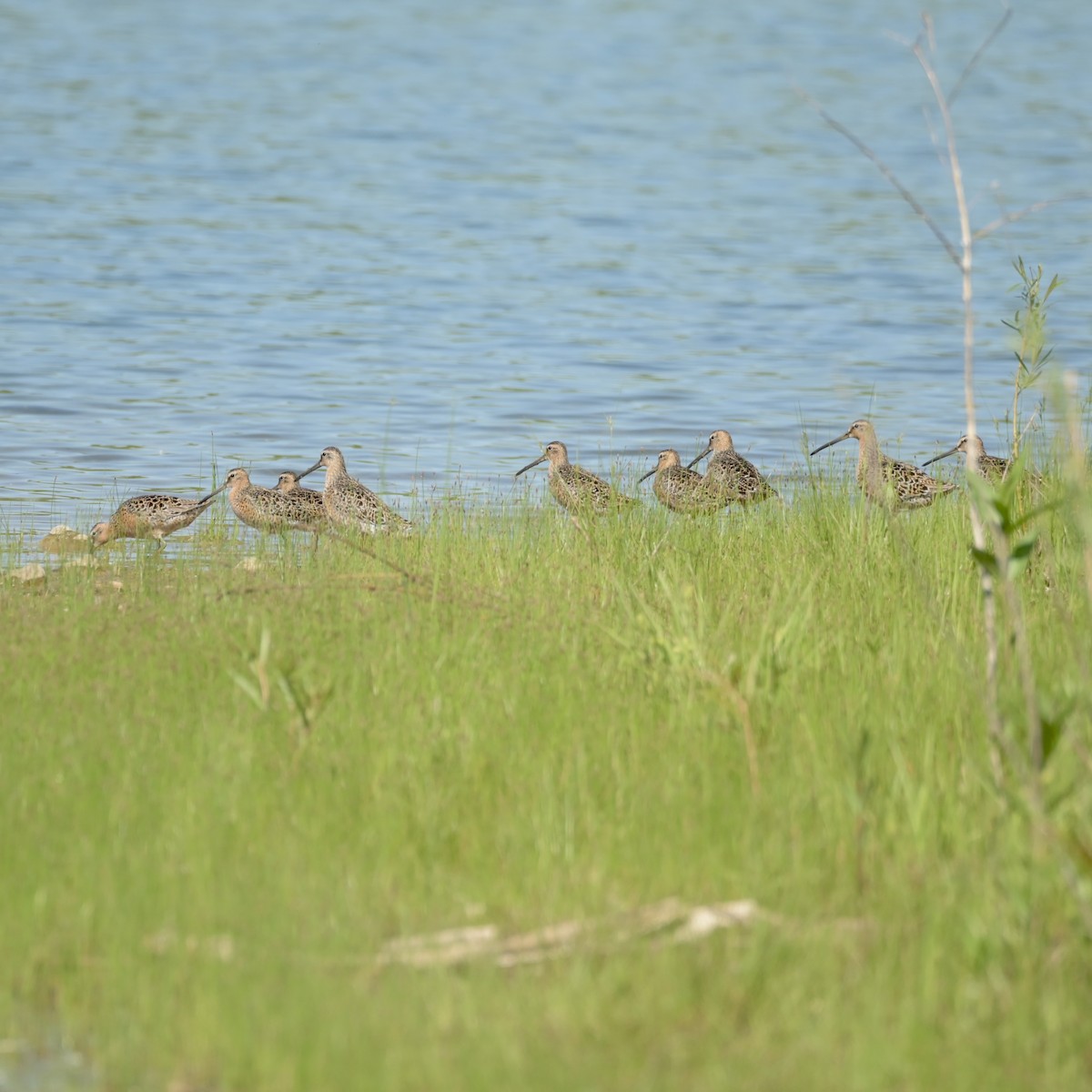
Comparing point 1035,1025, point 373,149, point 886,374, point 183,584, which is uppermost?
point 373,149

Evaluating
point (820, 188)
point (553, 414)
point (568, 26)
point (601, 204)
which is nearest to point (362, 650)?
point (553, 414)

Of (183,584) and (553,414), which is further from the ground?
(553,414)

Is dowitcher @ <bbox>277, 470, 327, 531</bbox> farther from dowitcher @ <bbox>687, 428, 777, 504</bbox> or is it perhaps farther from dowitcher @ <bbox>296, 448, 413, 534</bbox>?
dowitcher @ <bbox>687, 428, 777, 504</bbox>

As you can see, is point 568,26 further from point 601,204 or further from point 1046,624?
point 1046,624

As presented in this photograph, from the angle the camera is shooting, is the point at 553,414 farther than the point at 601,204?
No

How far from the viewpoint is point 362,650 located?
23.1 feet

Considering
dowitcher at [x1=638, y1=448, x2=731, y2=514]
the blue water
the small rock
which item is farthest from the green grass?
dowitcher at [x1=638, y1=448, x2=731, y2=514]

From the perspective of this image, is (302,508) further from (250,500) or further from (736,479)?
(736,479)

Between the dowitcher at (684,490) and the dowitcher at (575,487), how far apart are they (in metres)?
0.31

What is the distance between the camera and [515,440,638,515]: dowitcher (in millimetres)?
10172

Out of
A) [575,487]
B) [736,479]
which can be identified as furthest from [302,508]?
[736,479]

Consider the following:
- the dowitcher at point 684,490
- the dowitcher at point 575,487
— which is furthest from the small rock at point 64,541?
the dowitcher at point 684,490

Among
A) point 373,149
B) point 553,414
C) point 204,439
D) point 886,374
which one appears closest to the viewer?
point 204,439

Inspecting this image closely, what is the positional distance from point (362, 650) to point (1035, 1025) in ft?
11.3
